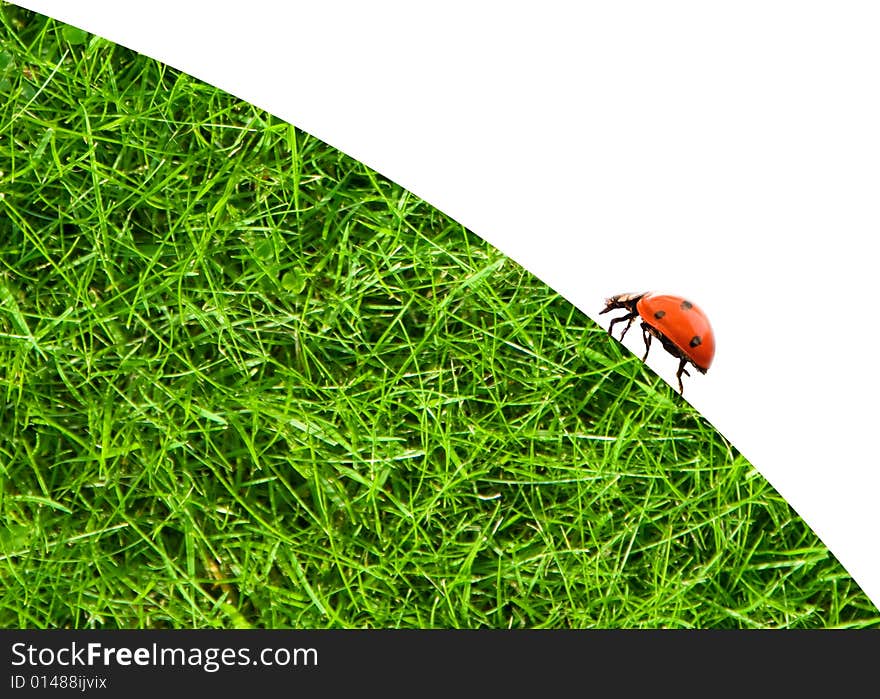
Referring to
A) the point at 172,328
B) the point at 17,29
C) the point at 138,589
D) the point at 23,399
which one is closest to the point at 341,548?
the point at 138,589

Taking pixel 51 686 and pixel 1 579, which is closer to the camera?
pixel 51 686

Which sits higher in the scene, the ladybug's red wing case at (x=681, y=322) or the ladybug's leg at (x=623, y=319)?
the ladybug's leg at (x=623, y=319)

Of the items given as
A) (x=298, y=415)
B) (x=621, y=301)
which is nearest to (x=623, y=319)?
(x=621, y=301)

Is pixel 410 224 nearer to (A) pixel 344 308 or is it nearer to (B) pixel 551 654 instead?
(A) pixel 344 308

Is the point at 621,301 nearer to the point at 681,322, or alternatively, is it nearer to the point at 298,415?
the point at 681,322
